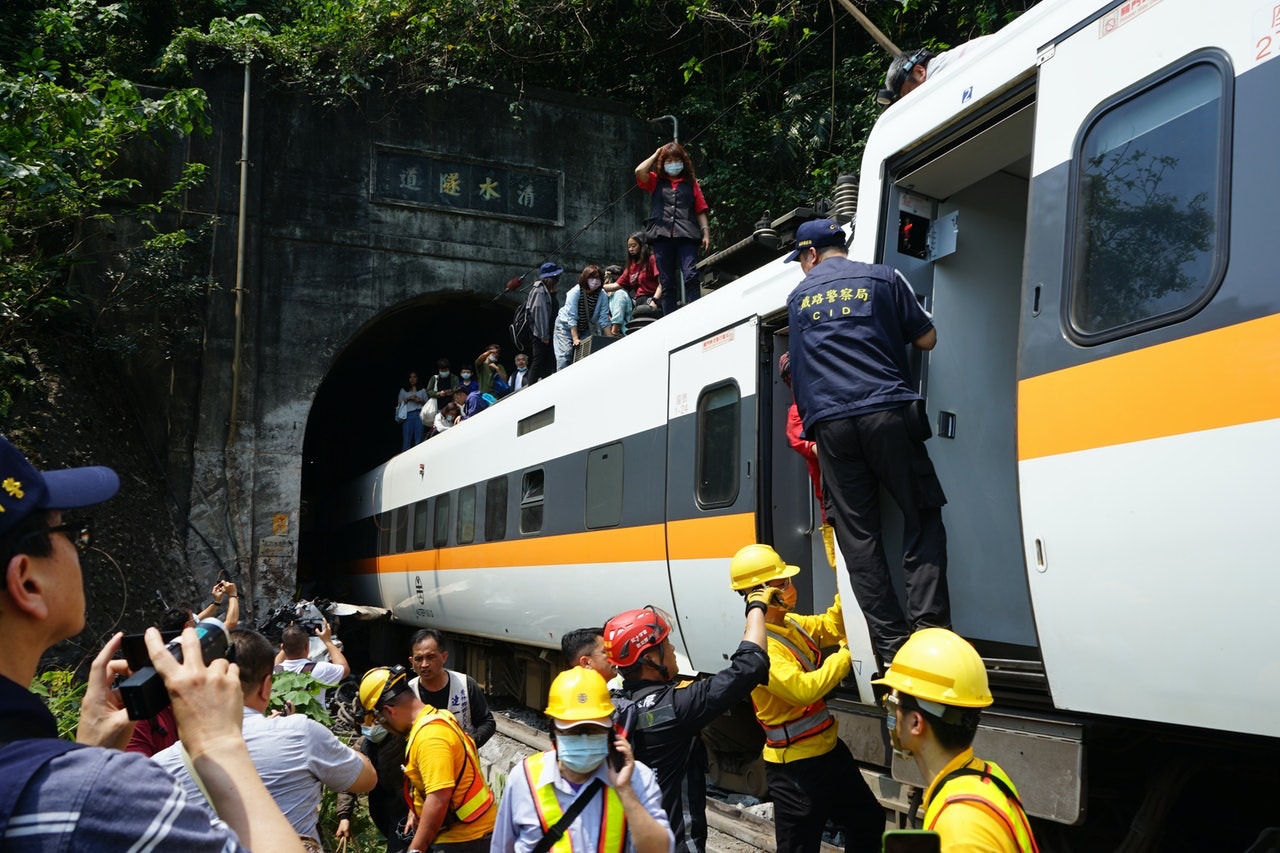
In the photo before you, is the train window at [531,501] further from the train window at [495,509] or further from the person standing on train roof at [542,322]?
the person standing on train roof at [542,322]

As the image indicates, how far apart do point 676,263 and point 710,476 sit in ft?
10.8

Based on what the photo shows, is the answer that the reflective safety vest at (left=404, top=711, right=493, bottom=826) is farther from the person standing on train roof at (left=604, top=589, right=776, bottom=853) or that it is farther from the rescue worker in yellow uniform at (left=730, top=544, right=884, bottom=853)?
the rescue worker in yellow uniform at (left=730, top=544, right=884, bottom=853)

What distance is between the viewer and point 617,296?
33.9 ft

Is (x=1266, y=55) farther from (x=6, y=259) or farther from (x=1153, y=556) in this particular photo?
(x=6, y=259)

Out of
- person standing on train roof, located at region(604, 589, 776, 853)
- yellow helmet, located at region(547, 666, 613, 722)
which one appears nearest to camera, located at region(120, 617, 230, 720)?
yellow helmet, located at region(547, 666, 613, 722)

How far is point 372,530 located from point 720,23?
10.00 meters

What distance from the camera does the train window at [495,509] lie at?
35.2 feet

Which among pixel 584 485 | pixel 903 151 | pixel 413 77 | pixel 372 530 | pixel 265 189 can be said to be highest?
pixel 413 77

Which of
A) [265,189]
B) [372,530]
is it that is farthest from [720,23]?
[372,530]

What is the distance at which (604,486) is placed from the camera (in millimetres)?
8234

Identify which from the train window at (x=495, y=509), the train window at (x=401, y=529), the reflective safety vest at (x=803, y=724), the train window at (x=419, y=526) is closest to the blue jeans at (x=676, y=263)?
the train window at (x=495, y=509)

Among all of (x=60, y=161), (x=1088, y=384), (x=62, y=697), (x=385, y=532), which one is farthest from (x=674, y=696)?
(x=385, y=532)

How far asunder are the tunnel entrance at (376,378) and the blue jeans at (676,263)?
8.59 m

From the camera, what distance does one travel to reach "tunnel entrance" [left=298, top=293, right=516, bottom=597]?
1955 centimetres
